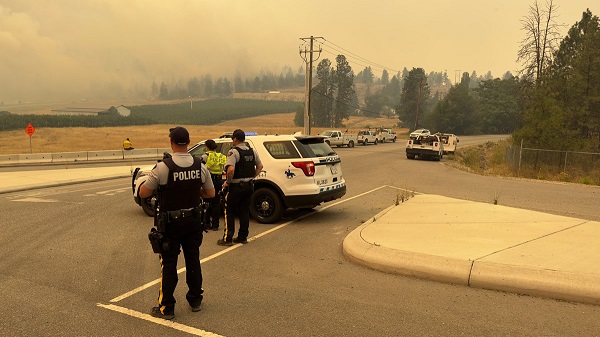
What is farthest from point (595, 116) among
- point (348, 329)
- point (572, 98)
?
point (348, 329)

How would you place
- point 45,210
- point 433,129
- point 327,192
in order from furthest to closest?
point 433,129
point 45,210
point 327,192

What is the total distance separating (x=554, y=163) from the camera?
70.9 ft

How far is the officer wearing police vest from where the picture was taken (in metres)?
4.25

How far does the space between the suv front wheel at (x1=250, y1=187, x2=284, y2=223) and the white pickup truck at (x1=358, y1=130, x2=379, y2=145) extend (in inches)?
1619

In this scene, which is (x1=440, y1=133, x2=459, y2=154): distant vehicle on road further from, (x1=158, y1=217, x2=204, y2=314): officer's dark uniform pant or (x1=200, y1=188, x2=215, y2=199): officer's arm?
(x1=158, y1=217, x2=204, y2=314): officer's dark uniform pant

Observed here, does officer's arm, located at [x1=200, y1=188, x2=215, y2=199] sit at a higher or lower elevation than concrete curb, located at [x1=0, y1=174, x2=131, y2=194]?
higher

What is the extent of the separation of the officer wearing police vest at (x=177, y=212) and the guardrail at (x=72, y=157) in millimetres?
24888

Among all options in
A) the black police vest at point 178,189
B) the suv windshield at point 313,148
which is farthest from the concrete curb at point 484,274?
the suv windshield at point 313,148

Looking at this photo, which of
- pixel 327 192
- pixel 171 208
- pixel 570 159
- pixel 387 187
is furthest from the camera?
pixel 570 159

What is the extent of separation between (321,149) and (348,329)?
546cm

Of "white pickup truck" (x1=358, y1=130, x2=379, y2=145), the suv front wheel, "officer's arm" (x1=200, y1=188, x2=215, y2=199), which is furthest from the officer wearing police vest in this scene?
"white pickup truck" (x1=358, y1=130, x2=379, y2=145)

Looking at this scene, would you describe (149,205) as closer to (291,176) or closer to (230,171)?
(291,176)

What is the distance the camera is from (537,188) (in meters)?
14.9

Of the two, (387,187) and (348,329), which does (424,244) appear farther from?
(387,187)
